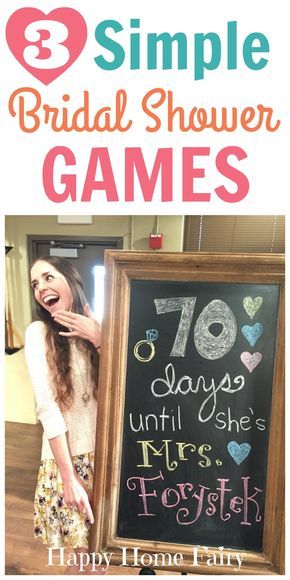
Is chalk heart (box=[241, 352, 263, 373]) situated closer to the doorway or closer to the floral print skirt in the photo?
the doorway

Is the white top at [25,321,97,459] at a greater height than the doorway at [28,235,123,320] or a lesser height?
lesser

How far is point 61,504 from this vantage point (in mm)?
1099

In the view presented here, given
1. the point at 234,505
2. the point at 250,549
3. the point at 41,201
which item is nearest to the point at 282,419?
the point at 234,505

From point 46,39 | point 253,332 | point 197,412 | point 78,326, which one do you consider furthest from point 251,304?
point 46,39

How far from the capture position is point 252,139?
1054mm

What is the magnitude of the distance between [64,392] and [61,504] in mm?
378

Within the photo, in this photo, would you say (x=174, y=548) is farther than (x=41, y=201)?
No

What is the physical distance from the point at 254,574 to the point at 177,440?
1.47ft

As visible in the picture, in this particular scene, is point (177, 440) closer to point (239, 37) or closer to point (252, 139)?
point (252, 139)

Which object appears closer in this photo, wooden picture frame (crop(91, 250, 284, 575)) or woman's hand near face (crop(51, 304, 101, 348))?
wooden picture frame (crop(91, 250, 284, 575))

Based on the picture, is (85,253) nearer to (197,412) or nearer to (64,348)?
(64,348)

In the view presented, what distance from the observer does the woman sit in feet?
3.56

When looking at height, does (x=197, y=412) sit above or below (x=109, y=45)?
below

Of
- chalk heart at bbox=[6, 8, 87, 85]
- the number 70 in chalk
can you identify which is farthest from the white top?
chalk heart at bbox=[6, 8, 87, 85]
